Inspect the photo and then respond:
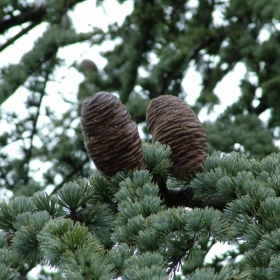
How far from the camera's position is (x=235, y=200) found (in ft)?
3.73

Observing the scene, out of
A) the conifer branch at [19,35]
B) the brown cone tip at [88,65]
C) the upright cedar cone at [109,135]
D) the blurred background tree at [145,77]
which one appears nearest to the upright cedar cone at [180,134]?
the upright cedar cone at [109,135]

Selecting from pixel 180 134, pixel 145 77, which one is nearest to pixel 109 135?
pixel 180 134

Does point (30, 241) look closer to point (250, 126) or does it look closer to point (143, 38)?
point (250, 126)

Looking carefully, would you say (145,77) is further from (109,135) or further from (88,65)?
(109,135)

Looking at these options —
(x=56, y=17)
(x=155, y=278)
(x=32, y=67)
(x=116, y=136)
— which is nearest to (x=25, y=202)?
(x=116, y=136)

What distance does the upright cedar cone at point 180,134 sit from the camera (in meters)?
1.27

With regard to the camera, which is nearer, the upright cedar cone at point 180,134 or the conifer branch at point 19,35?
the upright cedar cone at point 180,134

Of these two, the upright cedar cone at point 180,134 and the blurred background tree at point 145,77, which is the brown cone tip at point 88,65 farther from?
the upright cedar cone at point 180,134

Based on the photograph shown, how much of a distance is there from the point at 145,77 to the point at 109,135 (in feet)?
6.13

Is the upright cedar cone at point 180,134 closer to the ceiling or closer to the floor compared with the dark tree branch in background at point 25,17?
closer to the floor

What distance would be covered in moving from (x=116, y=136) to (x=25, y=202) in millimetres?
220

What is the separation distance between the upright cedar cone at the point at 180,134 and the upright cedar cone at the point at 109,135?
10 centimetres

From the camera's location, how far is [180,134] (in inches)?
51.1

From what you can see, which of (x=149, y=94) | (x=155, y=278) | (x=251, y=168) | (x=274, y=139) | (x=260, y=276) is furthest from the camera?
(x=149, y=94)
